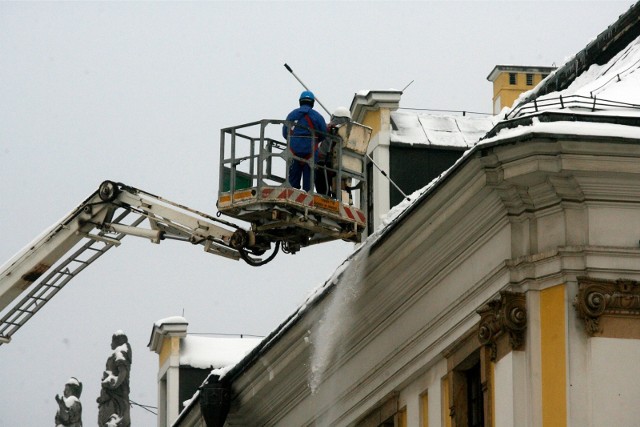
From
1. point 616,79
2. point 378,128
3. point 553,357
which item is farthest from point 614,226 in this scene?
point 378,128

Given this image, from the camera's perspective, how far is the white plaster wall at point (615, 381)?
1016 inches

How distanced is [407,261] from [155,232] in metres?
4.96

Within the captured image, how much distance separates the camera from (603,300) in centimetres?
2616

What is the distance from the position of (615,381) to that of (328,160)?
629 centimetres

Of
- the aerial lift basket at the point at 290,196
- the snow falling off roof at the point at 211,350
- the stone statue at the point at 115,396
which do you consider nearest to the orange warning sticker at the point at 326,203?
the aerial lift basket at the point at 290,196

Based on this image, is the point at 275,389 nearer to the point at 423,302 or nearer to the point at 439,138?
the point at 439,138

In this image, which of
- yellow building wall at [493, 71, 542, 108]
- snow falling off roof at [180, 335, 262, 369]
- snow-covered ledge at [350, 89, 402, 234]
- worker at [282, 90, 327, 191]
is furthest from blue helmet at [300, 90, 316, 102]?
snow falling off roof at [180, 335, 262, 369]

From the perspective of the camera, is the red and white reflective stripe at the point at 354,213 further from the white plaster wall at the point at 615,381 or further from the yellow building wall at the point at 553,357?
the white plaster wall at the point at 615,381

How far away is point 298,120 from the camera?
30578mm

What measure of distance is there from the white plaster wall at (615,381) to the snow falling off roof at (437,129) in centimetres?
1073

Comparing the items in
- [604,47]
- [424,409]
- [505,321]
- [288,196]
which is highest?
Result: [604,47]

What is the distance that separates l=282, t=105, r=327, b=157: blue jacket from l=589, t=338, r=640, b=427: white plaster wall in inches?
224

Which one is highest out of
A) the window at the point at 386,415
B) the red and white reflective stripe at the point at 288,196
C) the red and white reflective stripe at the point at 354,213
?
the red and white reflective stripe at the point at 354,213

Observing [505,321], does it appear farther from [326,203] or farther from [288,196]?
[326,203]
